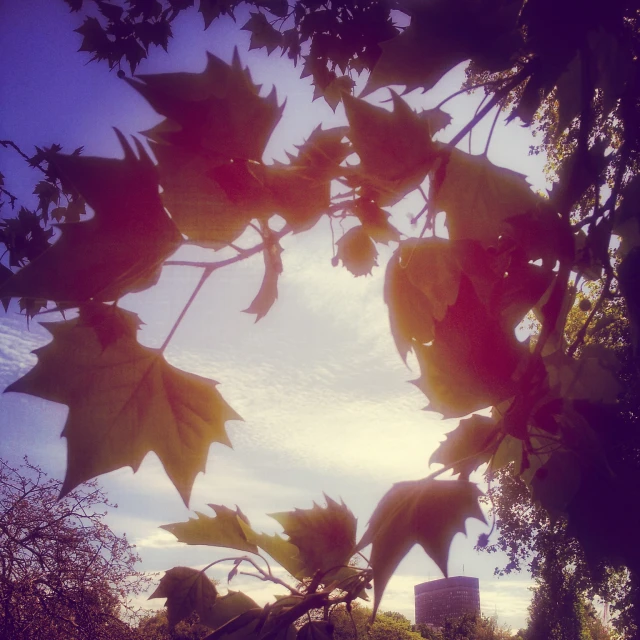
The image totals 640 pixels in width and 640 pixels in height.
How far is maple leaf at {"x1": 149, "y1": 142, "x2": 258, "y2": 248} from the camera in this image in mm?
524

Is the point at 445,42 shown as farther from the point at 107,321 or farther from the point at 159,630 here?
the point at 159,630

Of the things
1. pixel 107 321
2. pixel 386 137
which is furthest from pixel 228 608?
pixel 386 137

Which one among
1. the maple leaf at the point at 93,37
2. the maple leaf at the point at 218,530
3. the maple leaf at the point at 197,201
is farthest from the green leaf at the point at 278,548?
the maple leaf at the point at 93,37

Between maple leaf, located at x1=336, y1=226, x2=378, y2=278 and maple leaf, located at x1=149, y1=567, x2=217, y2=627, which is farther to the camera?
maple leaf, located at x1=149, y1=567, x2=217, y2=627

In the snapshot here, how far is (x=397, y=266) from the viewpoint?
0.65 meters

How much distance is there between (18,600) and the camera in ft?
22.5

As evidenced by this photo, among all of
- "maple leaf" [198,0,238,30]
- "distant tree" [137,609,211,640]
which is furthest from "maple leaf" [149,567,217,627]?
"distant tree" [137,609,211,640]

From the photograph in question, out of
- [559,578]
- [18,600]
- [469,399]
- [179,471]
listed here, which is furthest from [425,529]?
[559,578]

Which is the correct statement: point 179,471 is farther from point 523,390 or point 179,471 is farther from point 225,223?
Result: point 523,390

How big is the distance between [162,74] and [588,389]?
70 centimetres

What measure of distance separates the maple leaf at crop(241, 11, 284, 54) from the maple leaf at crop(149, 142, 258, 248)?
2.39 metres

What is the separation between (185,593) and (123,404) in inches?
15.4

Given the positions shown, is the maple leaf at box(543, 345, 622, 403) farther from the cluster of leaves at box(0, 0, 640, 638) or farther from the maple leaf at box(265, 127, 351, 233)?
the maple leaf at box(265, 127, 351, 233)

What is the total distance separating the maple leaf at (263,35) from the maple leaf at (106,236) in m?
2.40
